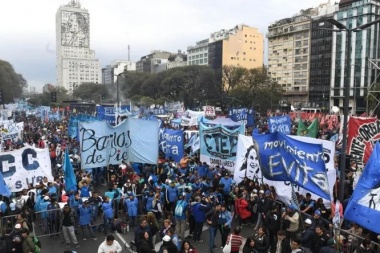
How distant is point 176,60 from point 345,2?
8055 cm

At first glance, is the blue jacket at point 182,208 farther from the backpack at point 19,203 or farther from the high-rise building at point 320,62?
the high-rise building at point 320,62

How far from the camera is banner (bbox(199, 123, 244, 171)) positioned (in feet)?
49.1

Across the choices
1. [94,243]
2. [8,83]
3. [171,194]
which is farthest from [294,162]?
[8,83]

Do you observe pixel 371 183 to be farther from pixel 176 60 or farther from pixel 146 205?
pixel 176 60

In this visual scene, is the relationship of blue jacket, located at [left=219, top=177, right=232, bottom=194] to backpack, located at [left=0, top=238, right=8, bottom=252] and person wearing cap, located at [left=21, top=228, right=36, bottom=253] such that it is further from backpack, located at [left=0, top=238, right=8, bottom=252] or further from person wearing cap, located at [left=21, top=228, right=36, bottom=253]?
backpack, located at [left=0, top=238, right=8, bottom=252]

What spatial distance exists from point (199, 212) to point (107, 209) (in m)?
2.76

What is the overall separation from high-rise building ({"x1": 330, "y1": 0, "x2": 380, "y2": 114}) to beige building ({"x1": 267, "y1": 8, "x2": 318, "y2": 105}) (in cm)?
948

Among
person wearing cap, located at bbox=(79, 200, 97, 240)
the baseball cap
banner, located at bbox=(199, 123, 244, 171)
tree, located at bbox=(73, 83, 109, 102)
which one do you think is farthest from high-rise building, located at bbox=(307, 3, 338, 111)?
the baseball cap

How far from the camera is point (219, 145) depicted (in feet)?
50.3

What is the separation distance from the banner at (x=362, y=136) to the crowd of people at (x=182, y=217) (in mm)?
1066

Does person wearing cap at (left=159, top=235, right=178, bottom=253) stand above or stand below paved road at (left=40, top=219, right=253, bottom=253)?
above

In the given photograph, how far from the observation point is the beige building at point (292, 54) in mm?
98562

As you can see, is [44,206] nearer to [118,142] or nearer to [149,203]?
[149,203]

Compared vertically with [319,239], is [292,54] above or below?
above
